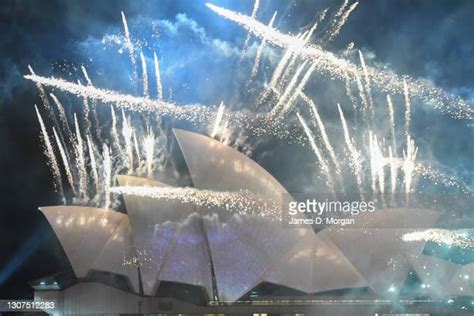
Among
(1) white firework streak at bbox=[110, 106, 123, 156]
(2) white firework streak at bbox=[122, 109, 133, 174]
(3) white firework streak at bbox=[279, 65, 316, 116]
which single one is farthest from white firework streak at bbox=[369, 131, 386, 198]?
(1) white firework streak at bbox=[110, 106, 123, 156]

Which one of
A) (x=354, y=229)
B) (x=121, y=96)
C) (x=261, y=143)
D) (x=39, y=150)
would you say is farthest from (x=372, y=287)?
(x=39, y=150)

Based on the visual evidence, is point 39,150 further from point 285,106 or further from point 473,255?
point 473,255

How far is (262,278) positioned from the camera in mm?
30750

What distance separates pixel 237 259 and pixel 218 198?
3.11m

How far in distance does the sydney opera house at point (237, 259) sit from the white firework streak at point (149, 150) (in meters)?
0.69

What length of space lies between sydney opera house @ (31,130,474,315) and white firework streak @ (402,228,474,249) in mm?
340

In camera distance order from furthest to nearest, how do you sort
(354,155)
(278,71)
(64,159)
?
1. (64,159)
2. (354,155)
3. (278,71)

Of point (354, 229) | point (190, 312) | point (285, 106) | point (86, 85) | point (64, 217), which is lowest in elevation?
point (190, 312)

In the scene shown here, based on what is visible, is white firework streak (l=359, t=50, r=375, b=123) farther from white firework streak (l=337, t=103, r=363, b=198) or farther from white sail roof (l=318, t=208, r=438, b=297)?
white sail roof (l=318, t=208, r=438, b=297)

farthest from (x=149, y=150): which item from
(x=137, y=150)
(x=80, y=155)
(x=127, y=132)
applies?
(x=80, y=155)

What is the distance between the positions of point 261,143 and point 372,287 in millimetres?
8932

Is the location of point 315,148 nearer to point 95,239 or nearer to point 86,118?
point 86,118

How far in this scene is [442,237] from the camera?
30.7 meters

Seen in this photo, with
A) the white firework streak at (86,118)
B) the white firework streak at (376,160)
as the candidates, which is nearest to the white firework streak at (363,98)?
the white firework streak at (376,160)
